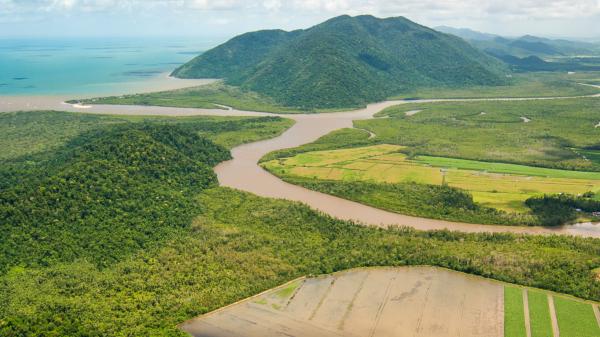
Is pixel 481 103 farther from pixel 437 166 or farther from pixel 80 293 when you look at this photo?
pixel 80 293

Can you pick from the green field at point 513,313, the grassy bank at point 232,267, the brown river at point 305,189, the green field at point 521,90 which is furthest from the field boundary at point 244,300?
the green field at point 521,90

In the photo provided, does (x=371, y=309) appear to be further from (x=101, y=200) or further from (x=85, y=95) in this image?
(x=85, y=95)

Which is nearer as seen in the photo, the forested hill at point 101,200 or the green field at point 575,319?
the green field at point 575,319

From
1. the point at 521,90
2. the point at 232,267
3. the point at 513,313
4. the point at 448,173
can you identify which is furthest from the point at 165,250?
the point at 521,90

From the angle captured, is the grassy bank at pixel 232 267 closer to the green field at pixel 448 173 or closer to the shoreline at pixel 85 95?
the green field at pixel 448 173

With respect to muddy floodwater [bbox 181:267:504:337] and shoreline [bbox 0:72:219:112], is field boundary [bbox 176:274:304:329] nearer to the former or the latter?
muddy floodwater [bbox 181:267:504:337]

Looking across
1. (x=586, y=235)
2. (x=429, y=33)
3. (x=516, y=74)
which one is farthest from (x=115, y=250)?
(x=516, y=74)
